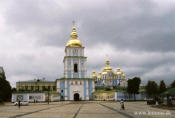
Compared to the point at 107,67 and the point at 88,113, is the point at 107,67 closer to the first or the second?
the point at 107,67

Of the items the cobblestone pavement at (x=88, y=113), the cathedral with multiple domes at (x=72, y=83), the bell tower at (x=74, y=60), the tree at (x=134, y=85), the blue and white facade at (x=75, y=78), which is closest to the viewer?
the cobblestone pavement at (x=88, y=113)

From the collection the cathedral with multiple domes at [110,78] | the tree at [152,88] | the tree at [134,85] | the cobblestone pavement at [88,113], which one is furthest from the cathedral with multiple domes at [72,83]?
A: the cathedral with multiple domes at [110,78]

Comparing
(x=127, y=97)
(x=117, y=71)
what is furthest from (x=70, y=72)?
(x=117, y=71)

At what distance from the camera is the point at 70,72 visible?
242 ft

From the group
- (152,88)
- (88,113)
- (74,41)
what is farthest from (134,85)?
(88,113)

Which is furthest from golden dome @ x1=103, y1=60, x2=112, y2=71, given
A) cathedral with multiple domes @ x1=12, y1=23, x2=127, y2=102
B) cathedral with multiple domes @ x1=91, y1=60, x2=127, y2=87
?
cathedral with multiple domes @ x1=12, y1=23, x2=127, y2=102

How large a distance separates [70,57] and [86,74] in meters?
6.92

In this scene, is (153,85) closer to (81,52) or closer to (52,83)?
(81,52)

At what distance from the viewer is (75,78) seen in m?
72.9

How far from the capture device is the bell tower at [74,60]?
73812 mm

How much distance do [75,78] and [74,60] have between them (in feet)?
18.1

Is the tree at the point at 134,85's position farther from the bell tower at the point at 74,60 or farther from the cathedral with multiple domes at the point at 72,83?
the bell tower at the point at 74,60

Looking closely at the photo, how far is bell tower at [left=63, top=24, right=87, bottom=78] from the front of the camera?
242 ft

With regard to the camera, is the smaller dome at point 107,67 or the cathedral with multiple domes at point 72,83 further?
the smaller dome at point 107,67
